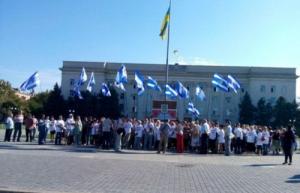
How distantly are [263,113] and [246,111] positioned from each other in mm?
3256

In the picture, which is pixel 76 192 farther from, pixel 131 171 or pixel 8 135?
pixel 8 135

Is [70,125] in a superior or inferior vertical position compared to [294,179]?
superior

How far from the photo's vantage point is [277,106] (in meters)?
94.2

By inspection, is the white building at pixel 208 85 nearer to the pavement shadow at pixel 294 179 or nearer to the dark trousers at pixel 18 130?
the dark trousers at pixel 18 130

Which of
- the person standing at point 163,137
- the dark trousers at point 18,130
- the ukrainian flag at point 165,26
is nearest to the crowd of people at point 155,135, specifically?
the dark trousers at point 18,130

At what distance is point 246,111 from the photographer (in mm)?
95875

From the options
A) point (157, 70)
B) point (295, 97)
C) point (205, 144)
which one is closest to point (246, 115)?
point (295, 97)

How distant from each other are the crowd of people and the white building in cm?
7323

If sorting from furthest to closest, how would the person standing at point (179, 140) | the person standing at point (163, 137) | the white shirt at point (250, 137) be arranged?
the white shirt at point (250, 137) < the person standing at point (179, 140) < the person standing at point (163, 137)

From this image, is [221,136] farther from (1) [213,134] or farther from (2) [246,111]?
(2) [246,111]

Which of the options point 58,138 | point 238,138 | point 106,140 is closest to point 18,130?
point 58,138

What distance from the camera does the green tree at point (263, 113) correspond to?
310ft

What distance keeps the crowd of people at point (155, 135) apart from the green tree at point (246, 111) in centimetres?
6560

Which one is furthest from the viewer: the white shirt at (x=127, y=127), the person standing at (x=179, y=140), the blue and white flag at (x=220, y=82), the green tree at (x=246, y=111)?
the green tree at (x=246, y=111)
